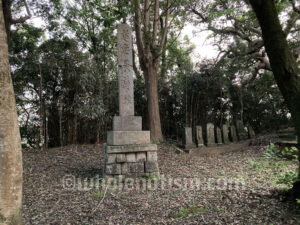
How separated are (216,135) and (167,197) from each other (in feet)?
16.2

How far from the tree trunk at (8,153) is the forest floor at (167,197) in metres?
1.05

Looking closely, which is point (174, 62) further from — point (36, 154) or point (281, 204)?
point (281, 204)

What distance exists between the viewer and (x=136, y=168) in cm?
409

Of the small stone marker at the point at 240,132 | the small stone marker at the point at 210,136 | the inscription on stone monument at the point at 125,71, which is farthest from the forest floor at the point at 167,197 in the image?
the small stone marker at the point at 240,132

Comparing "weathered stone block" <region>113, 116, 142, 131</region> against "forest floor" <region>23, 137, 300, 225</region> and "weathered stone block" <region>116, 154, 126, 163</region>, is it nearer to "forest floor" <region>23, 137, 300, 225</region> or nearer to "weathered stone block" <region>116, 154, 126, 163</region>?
"weathered stone block" <region>116, 154, 126, 163</region>

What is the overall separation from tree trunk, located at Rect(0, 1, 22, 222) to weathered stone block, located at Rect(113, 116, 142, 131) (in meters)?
2.47

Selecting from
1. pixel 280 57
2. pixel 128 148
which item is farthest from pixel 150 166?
pixel 280 57

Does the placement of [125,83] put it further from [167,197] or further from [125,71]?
[167,197]

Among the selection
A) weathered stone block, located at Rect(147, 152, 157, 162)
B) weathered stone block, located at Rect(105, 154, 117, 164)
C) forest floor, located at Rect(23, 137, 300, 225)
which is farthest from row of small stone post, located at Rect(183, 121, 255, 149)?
weathered stone block, located at Rect(105, 154, 117, 164)

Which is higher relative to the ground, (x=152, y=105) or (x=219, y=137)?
(x=152, y=105)

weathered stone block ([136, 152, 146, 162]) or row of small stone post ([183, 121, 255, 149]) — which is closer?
weathered stone block ([136, 152, 146, 162])

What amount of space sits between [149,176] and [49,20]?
7.11 m

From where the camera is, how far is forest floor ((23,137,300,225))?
8.10 feet

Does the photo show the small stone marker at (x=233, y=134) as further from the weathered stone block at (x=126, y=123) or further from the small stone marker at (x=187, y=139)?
the weathered stone block at (x=126, y=123)
